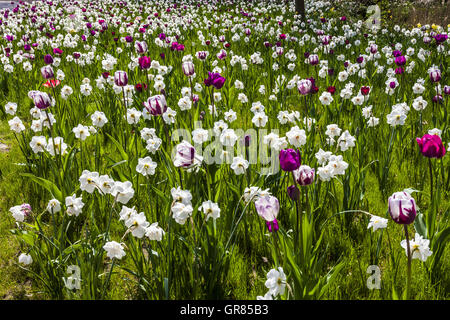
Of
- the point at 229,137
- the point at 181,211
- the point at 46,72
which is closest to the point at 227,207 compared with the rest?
the point at 229,137

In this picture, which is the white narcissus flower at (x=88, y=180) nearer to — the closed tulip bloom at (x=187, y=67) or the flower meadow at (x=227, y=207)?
the flower meadow at (x=227, y=207)

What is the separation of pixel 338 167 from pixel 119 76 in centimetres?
203

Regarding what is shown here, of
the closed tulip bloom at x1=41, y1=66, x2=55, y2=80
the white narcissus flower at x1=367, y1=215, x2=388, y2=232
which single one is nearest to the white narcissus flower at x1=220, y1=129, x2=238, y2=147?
the white narcissus flower at x1=367, y1=215, x2=388, y2=232

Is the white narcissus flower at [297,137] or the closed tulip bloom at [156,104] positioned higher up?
the closed tulip bloom at [156,104]

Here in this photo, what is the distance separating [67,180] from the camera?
8.91ft

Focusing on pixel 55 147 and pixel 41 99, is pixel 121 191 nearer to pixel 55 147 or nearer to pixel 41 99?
pixel 55 147

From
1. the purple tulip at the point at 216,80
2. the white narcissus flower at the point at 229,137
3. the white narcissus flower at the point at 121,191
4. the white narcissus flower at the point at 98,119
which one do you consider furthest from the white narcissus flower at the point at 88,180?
the purple tulip at the point at 216,80

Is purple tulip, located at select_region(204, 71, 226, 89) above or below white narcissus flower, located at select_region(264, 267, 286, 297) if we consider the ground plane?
above

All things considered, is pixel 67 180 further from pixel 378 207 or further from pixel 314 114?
pixel 314 114

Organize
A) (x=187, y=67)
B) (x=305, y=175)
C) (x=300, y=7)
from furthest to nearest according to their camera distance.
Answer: (x=300, y=7) → (x=187, y=67) → (x=305, y=175)

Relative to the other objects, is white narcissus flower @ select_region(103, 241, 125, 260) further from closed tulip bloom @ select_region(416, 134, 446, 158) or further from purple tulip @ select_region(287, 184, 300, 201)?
closed tulip bloom @ select_region(416, 134, 446, 158)

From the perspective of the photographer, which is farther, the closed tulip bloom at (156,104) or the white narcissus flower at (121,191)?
the closed tulip bloom at (156,104)

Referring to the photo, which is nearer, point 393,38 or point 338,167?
point 338,167
